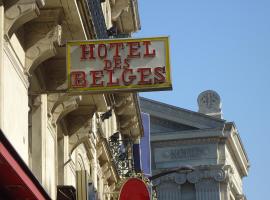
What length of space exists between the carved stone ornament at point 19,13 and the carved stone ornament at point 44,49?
1.71 metres

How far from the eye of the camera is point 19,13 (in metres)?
20.6

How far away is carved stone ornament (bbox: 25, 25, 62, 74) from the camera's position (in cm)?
2256

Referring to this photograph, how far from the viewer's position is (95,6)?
2655 cm

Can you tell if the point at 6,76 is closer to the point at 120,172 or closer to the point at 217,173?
the point at 120,172

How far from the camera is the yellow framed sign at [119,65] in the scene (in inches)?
875

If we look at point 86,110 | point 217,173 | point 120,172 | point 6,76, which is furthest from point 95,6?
Answer: point 217,173

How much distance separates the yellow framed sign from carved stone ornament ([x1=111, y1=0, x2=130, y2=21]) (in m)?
19.5

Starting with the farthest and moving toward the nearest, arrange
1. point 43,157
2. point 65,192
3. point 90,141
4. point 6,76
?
point 90,141, point 65,192, point 43,157, point 6,76

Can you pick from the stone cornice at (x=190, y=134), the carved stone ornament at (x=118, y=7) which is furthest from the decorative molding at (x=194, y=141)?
the carved stone ornament at (x=118, y=7)

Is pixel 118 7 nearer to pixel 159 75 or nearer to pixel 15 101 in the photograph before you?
pixel 159 75

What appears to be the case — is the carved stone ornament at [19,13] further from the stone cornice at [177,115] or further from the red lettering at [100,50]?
the stone cornice at [177,115]

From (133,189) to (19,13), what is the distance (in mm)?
13034

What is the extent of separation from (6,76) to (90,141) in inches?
453

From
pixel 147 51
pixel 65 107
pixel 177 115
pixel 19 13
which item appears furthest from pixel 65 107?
pixel 177 115
